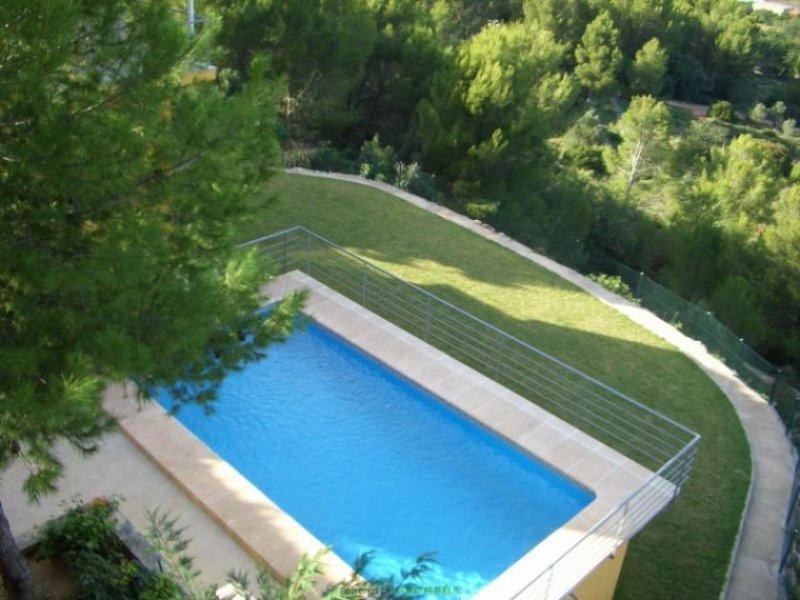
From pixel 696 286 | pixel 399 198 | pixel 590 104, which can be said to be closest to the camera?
pixel 399 198

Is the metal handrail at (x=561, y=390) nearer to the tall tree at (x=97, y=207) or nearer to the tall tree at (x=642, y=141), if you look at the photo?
the tall tree at (x=97, y=207)

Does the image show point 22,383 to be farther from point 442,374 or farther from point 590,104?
point 590,104

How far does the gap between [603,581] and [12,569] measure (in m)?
5.37

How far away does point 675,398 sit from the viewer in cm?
1093

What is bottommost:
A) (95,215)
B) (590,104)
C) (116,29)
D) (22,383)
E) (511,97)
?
(590,104)

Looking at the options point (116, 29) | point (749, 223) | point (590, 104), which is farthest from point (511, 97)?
point (590, 104)

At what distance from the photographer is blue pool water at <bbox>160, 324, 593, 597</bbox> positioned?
8.44 m

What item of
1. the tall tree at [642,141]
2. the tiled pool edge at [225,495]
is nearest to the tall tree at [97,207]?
the tiled pool edge at [225,495]

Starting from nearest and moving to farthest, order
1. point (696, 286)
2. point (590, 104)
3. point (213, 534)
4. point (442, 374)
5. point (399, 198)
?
point (213, 534), point (442, 374), point (399, 198), point (696, 286), point (590, 104)

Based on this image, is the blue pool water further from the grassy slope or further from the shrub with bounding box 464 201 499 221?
the shrub with bounding box 464 201 499 221

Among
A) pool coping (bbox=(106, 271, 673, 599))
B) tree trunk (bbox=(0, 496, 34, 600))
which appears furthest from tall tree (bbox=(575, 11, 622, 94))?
tree trunk (bbox=(0, 496, 34, 600))

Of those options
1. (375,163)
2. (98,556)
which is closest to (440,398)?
(98,556)

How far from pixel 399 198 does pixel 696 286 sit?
391 inches

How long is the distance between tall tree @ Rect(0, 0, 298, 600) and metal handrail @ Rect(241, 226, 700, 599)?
13.5ft
